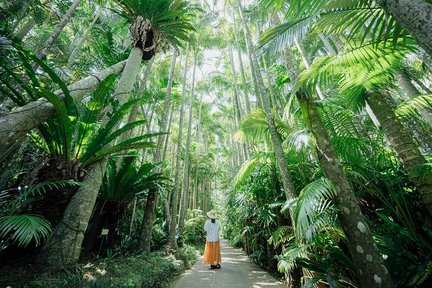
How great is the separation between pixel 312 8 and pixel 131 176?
12.8 ft

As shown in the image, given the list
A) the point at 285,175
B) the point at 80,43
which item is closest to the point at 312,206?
the point at 285,175

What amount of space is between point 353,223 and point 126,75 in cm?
395

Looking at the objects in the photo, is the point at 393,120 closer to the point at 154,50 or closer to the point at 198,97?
the point at 154,50

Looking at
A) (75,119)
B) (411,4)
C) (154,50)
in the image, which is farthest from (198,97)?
(411,4)

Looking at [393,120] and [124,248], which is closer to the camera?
[393,120]

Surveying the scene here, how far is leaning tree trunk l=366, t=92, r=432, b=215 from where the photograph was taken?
7.73 feet

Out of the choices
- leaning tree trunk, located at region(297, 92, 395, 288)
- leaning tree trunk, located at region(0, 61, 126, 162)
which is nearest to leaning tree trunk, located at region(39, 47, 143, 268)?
leaning tree trunk, located at region(0, 61, 126, 162)

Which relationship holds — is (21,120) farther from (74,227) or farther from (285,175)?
(285,175)

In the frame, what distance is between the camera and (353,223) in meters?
2.34

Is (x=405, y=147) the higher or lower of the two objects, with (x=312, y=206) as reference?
higher

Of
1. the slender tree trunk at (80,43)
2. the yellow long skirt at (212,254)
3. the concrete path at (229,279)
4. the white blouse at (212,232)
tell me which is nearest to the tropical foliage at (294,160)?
the concrete path at (229,279)

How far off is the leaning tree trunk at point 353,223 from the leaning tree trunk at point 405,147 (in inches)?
25.2

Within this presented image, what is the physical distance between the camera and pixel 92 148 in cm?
292

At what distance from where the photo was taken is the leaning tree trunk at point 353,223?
2.15 meters
